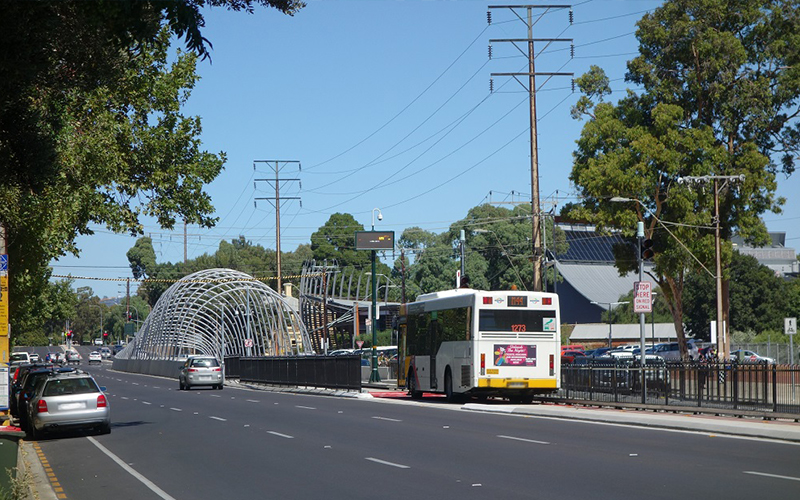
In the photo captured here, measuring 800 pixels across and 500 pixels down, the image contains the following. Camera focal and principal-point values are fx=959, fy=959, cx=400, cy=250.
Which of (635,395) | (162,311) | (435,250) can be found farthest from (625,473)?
(435,250)

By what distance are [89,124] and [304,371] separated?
25.7m

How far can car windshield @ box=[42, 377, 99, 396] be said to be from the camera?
22941 millimetres

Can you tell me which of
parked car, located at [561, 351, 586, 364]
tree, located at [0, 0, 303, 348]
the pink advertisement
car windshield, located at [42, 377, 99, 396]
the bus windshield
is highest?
tree, located at [0, 0, 303, 348]

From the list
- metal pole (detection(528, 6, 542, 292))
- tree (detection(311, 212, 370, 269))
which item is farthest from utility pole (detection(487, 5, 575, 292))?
tree (detection(311, 212, 370, 269))

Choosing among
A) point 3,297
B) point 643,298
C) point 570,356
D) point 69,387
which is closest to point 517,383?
point 643,298

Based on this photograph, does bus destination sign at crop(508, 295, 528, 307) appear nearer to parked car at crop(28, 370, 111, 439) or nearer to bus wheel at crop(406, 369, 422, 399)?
bus wheel at crop(406, 369, 422, 399)

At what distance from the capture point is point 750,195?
4428cm

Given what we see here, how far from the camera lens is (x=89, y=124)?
23.5 meters

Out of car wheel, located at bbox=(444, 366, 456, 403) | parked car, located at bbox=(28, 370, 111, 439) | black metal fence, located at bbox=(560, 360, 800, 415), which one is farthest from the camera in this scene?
car wheel, located at bbox=(444, 366, 456, 403)

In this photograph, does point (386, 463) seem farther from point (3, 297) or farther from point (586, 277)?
point (586, 277)

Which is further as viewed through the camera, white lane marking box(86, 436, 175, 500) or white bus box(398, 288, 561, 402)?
white bus box(398, 288, 561, 402)

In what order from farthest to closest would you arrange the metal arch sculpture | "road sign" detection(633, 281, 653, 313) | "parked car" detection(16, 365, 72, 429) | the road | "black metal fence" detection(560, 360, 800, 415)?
1. the metal arch sculpture
2. "road sign" detection(633, 281, 653, 313)
3. "parked car" detection(16, 365, 72, 429)
4. "black metal fence" detection(560, 360, 800, 415)
5. the road

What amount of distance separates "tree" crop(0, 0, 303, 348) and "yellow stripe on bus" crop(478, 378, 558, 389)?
1025 centimetres

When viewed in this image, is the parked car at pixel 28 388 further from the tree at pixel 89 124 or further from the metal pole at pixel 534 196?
the metal pole at pixel 534 196
